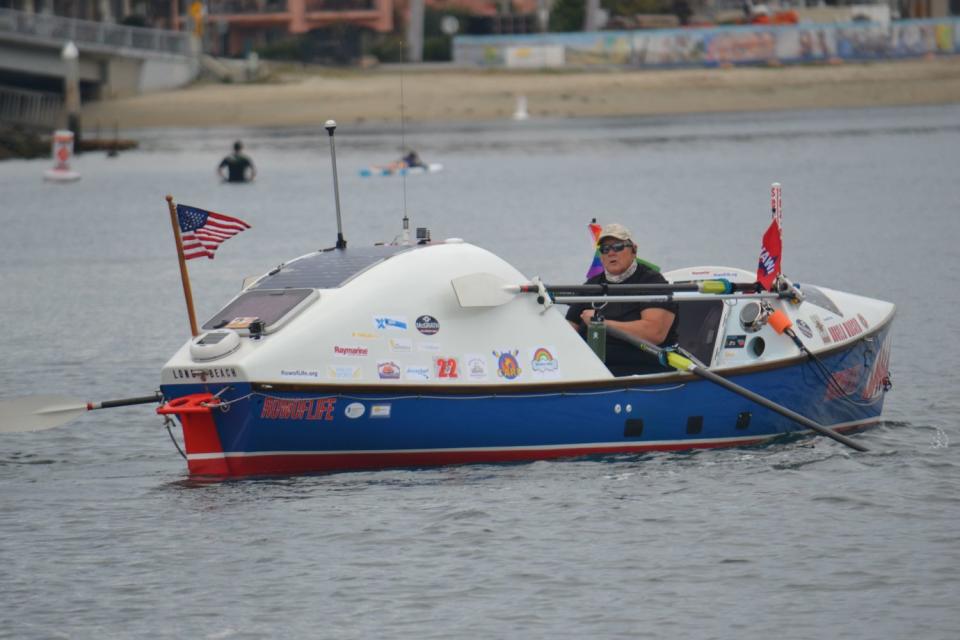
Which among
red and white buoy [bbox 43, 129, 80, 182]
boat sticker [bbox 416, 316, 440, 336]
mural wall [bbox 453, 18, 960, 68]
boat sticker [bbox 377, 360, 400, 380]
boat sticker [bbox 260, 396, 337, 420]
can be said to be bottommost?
red and white buoy [bbox 43, 129, 80, 182]

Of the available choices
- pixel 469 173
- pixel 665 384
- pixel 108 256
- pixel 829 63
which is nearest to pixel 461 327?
pixel 665 384

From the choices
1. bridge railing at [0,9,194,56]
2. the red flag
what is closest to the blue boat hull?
the red flag

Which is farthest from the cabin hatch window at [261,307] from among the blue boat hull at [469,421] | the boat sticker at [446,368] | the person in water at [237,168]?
the person in water at [237,168]

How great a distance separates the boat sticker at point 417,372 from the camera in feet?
47.7

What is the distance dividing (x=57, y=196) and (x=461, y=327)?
47.6 metres

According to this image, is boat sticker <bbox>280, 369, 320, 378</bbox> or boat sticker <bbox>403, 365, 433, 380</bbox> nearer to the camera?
boat sticker <bbox>280, 369, 320, 378</bbox>

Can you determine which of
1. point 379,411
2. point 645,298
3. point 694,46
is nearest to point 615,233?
point 645,298

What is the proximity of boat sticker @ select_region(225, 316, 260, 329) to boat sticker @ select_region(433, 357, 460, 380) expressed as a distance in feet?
5.03

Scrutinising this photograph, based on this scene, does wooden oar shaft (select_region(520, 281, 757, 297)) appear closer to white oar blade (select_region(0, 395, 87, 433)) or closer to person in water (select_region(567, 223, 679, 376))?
person in water (select_region(567, 223, 679, 376))

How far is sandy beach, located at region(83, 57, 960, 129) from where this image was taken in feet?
289

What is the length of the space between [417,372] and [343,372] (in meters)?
0.63

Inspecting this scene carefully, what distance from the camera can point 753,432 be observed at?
16.4 m

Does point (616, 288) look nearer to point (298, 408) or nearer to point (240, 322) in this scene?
point (298, 408)

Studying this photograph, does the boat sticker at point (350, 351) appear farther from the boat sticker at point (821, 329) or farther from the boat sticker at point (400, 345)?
the boat sticker at point (821, 329)
